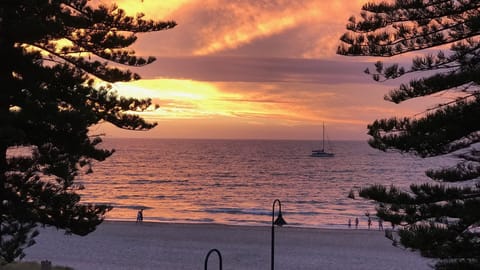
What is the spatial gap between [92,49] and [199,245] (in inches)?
554

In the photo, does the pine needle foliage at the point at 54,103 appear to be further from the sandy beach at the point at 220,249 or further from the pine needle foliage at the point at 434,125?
the sandy beach at the point at 220,249

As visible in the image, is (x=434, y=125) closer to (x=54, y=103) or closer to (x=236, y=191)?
(x=54, y=103)

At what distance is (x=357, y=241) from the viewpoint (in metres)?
23.9

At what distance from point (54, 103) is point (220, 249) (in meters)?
13.8

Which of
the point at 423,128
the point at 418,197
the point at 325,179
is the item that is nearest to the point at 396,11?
the point at 423,128

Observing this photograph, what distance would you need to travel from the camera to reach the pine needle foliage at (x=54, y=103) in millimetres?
8594

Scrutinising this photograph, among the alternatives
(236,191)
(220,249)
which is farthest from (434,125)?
(236,191)

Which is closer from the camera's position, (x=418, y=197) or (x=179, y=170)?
(x=418, y=197)

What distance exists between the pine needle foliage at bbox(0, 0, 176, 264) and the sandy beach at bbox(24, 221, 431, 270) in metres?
8.46

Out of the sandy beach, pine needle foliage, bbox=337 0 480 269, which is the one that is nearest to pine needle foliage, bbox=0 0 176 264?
pine needle foliage, bbox=337 0 480 269

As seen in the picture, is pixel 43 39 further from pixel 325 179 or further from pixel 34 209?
pixel 325 179

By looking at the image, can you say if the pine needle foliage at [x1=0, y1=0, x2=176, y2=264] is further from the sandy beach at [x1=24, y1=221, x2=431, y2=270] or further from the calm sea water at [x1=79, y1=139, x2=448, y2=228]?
the calm sea water at [x1=79, y1=139, x2=448, y2=228]

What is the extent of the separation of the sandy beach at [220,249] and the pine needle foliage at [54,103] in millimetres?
8462

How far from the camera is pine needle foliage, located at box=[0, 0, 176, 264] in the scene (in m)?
8.59
